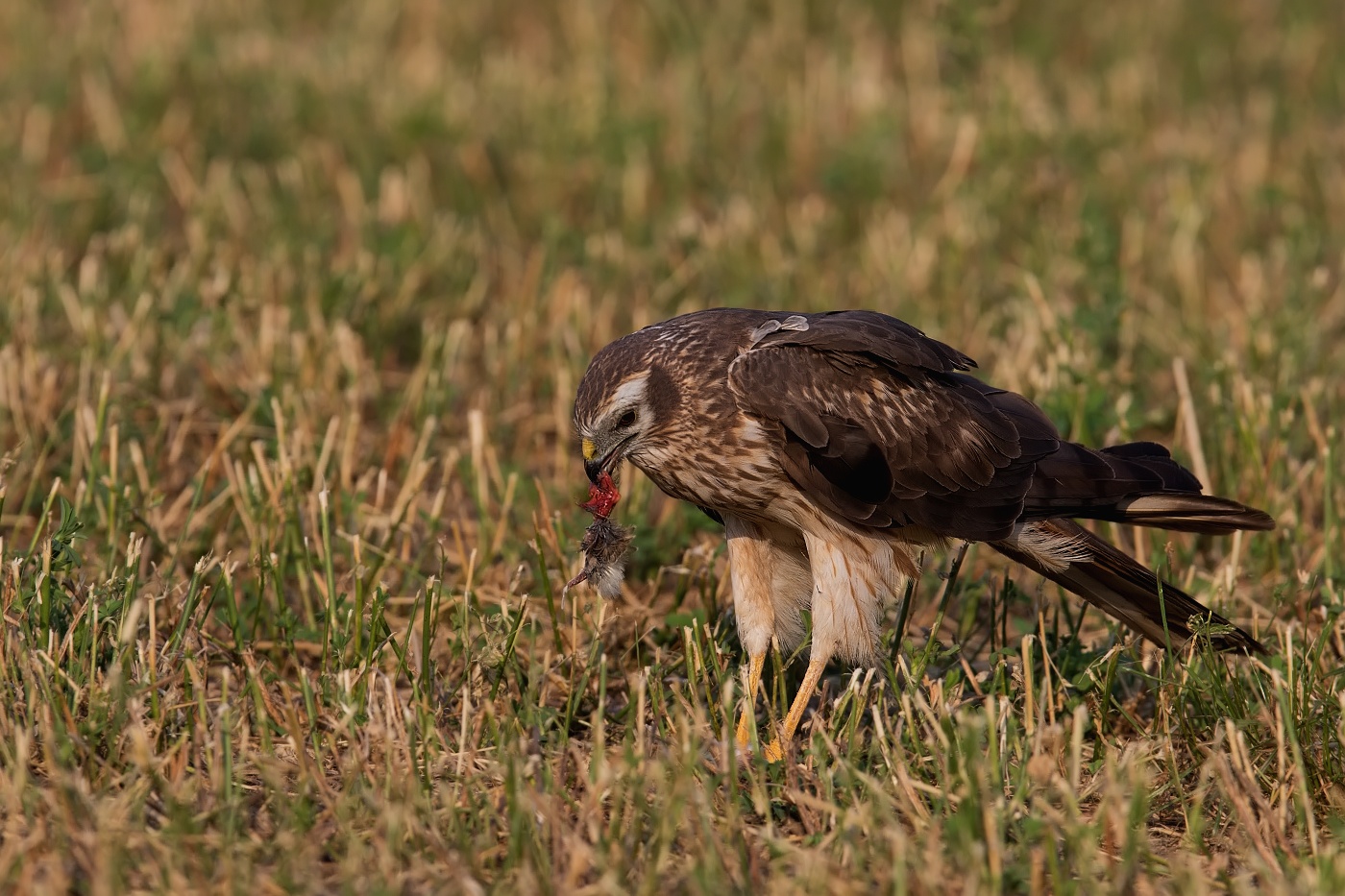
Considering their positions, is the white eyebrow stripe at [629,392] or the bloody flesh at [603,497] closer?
the white eyebrow stripe at [629,392]

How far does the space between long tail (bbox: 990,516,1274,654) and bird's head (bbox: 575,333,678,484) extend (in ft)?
3.61

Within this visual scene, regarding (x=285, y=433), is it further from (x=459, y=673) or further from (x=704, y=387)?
(x=704, y=387)

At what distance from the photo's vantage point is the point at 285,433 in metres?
5.54

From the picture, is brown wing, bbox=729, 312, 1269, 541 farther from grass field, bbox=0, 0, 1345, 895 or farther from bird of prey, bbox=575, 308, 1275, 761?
grass field, bbox=0, 0, 1345, 895

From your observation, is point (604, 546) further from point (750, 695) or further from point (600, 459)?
point (750, 695)

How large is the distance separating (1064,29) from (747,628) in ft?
27.8

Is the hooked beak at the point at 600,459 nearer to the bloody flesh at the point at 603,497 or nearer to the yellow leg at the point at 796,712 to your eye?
the bloody flesh at the point at 603,497

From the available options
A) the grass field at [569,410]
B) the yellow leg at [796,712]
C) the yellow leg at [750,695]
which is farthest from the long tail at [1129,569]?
the yellow leg at [750,695]

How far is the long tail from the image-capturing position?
4402 mm

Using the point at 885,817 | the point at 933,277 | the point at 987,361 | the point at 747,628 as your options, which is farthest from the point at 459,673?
the point at 933,277

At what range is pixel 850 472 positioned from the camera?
4.23 meters

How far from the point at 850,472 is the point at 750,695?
67cm

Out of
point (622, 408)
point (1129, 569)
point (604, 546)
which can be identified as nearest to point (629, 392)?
point (622, 408)

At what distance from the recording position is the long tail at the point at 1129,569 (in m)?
4.40
